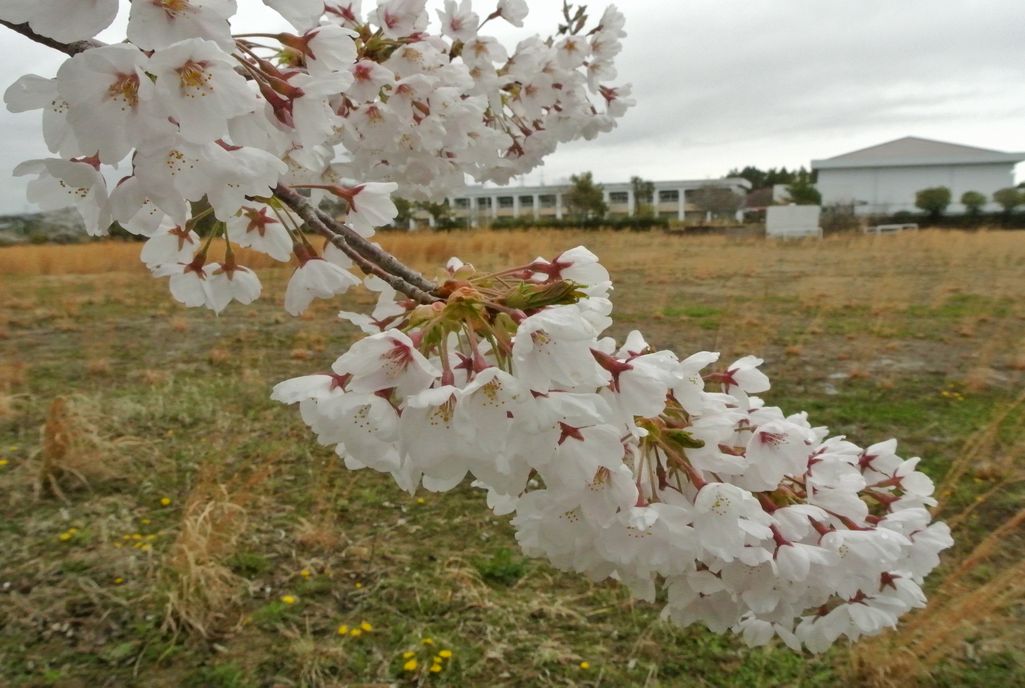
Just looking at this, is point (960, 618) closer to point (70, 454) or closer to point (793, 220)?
point (70, 454)

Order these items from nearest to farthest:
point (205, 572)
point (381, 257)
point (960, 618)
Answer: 1. point (381, 257)
2. point (960, 618)
3. point (205, 572)

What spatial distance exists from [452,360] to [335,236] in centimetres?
31

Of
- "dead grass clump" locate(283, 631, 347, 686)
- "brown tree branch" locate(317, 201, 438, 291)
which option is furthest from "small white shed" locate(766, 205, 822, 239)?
"brown tree branch" locate(317, 201, 438, 291)

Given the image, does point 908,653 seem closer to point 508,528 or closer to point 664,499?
point 508,528

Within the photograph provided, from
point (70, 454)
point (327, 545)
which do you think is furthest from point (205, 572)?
point (70, 454)

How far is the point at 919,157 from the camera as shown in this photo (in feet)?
137

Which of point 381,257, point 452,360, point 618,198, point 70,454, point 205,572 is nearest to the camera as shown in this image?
point 452,360

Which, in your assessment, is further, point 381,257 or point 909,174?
point 909,174

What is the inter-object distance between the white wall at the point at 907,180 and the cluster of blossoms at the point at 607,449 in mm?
43516

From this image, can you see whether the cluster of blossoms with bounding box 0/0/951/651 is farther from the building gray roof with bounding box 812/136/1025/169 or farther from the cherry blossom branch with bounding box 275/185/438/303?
the building gray roof with bounding box 812/136/1025/169

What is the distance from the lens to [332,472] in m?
3.84

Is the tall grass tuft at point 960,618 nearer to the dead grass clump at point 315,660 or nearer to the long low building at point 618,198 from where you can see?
the dead grass clump at point 315,660

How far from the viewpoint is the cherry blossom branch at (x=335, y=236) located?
0.86 meters

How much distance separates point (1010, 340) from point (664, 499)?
673 cm
